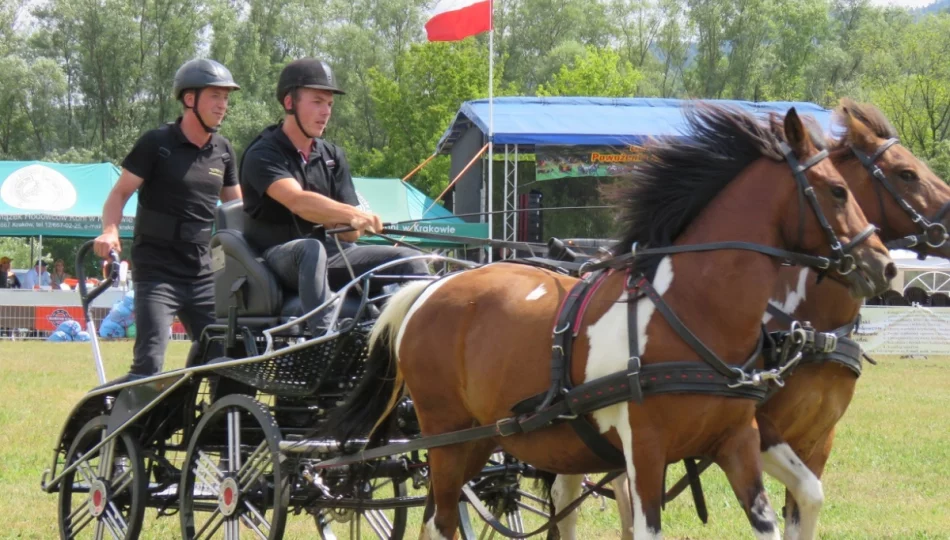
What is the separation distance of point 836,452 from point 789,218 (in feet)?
19.8

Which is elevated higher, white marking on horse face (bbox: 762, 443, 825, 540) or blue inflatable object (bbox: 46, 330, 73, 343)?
white marking on horse face (bbox: 762, 443, 825, 540)

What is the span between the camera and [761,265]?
13.0ft

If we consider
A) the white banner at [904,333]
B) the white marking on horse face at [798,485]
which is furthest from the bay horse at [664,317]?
the white banner at [904,333]

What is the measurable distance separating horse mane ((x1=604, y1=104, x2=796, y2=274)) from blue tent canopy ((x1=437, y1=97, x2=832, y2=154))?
15105mm

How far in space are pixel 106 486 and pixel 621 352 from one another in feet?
10.2

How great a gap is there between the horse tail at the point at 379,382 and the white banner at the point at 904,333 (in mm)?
16304

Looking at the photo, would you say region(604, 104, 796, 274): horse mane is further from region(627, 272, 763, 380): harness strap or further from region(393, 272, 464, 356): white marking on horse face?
region(393, 272, 464, 356): white marking on horse face

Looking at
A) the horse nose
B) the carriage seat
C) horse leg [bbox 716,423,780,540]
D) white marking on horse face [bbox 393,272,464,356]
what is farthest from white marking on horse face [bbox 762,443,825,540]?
the carriage seat

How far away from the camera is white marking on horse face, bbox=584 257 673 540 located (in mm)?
3898

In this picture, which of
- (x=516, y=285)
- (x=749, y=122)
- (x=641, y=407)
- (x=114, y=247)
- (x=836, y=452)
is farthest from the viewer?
(x=836, y=452)

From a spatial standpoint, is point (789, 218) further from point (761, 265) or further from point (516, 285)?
point (516, 285)

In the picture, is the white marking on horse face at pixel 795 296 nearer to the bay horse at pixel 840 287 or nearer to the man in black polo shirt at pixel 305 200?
the bay horse at pixel 840 287

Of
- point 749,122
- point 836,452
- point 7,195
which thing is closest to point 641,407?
point 749,122

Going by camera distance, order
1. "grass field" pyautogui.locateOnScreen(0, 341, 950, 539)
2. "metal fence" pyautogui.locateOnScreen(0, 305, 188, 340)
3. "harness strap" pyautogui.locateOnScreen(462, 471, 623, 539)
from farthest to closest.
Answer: "metal fence" pyautogui.locateOnScreen(0, 305, 188, 340) → "grass field" pyautogui.locateOnScreen(0, 341, 950, 539) → "harness strap" pyautogui.locateOnScreen(462, 471, 623, 539)
